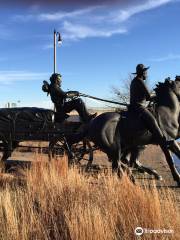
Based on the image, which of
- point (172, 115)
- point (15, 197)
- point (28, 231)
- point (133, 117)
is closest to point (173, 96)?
point (172, 115)

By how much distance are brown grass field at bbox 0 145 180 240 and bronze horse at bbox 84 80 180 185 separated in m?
2.79

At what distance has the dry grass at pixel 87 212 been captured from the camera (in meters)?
5.16

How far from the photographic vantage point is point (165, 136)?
1014 cm

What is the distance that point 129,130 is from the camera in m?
Answer: 10.1

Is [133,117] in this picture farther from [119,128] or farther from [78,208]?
[78,208]

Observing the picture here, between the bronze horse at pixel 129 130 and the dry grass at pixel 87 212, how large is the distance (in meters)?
2.88

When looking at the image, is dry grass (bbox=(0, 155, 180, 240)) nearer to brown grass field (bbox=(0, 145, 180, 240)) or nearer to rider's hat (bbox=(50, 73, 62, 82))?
brown grass field (bbox=(0, 145, 180, 240))

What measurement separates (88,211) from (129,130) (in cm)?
484

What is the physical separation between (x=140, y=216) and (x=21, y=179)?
3.86 m

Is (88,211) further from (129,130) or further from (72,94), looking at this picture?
(72,94)
